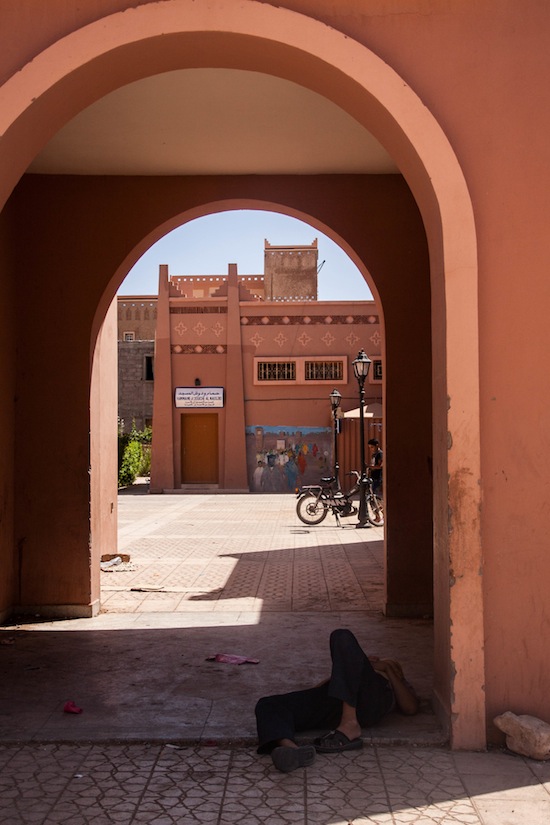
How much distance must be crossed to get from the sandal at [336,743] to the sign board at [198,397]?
23592 mm

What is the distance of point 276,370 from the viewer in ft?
90.3

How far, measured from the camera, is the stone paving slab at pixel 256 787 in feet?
11.0

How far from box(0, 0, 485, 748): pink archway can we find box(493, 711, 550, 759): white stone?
0.12 meters

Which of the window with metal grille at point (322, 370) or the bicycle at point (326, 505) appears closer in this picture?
the bicycle at point (326, 505)

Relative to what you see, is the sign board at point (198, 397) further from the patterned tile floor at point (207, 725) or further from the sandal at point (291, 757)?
the sandal at point (291, 757)

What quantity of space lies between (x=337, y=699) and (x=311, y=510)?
38.3 feet

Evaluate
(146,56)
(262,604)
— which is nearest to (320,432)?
(262,604)

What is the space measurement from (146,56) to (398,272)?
3626 millimetres

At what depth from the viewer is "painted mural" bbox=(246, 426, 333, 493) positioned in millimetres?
27297

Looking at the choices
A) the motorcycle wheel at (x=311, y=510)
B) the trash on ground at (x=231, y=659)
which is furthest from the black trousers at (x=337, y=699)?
the motorcycle wheel at (x=311, y=510)

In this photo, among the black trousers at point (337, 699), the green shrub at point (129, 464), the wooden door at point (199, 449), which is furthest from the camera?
the green shrub at point (129, 464)

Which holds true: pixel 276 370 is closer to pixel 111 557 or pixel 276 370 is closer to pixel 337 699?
pixel 111 557

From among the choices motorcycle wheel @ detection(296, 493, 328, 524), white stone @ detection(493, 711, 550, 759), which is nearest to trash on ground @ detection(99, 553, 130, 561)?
motorcycle wheel @ detection(296, 493, 328, 524)

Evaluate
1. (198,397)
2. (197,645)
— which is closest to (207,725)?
(197,645)
